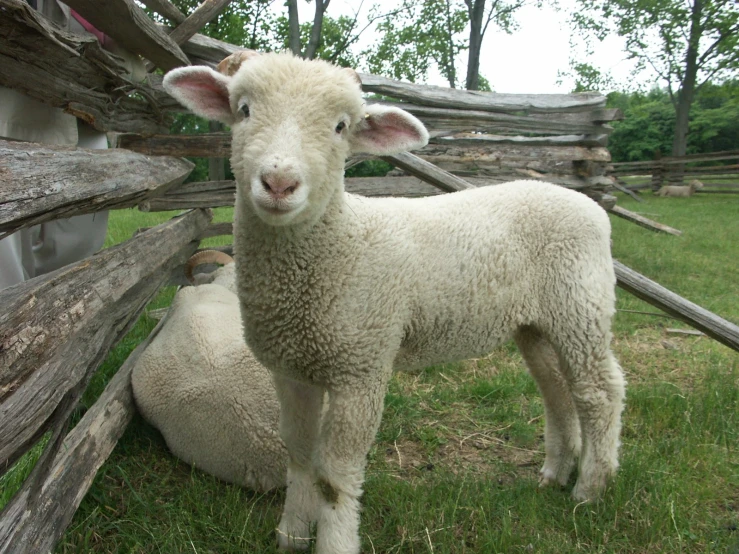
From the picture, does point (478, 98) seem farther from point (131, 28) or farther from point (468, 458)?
point (468, 458)

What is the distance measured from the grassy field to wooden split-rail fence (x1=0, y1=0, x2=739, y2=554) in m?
0.25

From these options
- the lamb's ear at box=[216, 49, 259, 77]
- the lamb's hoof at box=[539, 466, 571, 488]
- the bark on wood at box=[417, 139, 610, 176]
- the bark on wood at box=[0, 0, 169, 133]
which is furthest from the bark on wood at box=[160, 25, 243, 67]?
the lamb's hoof at box=[539, 466, 571, 488]

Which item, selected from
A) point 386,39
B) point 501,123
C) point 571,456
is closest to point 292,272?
point 571,456

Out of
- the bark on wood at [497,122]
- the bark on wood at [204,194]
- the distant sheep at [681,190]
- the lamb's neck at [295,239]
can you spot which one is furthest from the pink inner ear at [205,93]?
the distant sheep at [681,190]

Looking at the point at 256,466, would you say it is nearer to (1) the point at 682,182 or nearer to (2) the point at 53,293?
(2) the point at 53,293

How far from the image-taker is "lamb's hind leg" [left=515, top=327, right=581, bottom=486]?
110 inches

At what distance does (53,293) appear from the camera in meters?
1.64

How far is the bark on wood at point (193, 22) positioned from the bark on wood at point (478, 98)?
1344mm

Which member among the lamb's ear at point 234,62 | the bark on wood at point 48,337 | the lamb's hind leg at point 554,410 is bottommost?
the lamb's hind leg at point 554,410

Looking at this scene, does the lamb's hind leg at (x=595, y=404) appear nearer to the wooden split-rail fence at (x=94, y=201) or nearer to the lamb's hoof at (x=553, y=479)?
the lamb's hoof at (x=553, y=479)

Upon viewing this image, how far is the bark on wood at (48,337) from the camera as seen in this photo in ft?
4.53

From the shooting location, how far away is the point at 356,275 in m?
2.10

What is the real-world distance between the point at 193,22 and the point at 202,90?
2.36m

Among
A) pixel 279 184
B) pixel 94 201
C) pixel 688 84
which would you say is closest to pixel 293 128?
pixel 279 184
